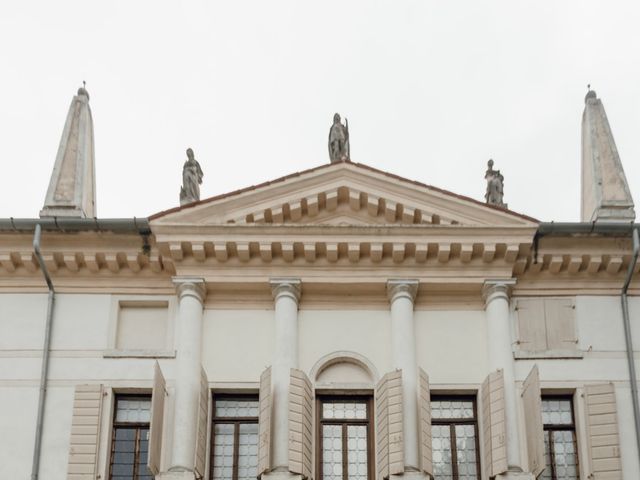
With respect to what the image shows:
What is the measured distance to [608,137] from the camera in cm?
2856

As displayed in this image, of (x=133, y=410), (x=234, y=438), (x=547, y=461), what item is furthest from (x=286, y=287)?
(x=547, y=461)

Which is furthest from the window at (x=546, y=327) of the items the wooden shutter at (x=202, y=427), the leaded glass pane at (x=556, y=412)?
the wooden shutter at (x=202, y=427)

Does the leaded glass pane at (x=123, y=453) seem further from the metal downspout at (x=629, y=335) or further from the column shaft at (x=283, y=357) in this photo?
the metal downspout at (x=629, y=335)

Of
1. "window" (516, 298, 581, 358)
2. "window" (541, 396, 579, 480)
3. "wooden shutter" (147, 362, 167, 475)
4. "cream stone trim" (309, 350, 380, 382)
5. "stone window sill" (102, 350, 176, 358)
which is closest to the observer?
"wooden shutter" (147, 362, 167, 475)

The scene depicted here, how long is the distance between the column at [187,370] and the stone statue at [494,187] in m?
6.31

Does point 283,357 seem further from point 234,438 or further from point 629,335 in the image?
point 629,335

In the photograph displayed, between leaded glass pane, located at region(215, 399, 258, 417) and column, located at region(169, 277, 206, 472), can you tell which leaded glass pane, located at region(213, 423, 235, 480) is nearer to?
leaded glass pane, located at region(215, 399, 258, 417)

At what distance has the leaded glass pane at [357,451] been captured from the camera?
80.9 feet

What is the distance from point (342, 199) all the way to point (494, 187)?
133 inches

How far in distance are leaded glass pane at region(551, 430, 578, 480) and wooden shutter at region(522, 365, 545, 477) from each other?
99 cm

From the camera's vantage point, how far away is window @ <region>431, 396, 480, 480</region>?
2473 centimetres

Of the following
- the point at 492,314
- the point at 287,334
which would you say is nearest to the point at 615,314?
the point at 492,314

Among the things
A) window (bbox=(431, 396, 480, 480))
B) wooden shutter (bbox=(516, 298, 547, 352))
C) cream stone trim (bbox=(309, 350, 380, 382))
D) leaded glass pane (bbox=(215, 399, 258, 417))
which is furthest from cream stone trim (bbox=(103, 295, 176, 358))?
wooden shutter (bbox=(516, 298, 547, 352))

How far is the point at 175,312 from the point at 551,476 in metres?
7.75
